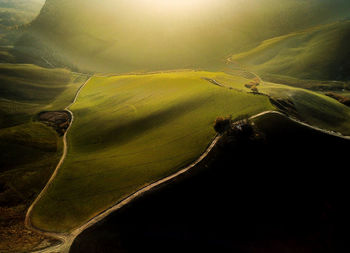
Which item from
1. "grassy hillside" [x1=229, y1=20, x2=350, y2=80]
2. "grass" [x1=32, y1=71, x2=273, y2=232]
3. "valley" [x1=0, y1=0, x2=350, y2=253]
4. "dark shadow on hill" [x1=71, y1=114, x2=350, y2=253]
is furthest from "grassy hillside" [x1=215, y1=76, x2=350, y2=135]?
"grassy hillside" [x1=229, y1=20, x2=350, y2=80]

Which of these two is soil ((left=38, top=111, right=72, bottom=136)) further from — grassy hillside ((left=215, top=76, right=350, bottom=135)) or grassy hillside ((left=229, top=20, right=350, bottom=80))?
grassy hillside ((left=229, top=20, right=350, bottom=80))

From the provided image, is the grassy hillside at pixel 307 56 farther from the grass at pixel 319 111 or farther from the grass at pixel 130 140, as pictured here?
the grass at pixel 130 140

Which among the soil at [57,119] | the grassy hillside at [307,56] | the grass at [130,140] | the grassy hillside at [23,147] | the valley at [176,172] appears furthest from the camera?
the grassy hillside at [307,56]

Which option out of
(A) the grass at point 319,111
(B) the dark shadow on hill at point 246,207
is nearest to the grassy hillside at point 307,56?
(A) the grass at point 319,111

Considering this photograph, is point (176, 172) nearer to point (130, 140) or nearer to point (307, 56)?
point (130, 140)

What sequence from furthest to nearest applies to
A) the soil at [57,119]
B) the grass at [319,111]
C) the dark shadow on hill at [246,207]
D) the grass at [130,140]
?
the soil at [57,119], the grass at [319,111], the grass at [130,140], the dark shadow on hill at [246,207]
